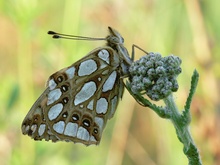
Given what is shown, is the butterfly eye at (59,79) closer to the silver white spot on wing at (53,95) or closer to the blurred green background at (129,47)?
the silver white spot on wing at (53,95)

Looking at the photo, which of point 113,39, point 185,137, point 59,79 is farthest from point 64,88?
point 185,137

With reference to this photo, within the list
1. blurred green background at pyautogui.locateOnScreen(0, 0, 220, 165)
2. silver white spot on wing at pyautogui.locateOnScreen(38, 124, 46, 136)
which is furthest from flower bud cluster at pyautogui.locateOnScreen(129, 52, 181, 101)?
blurred green background at pyautogui.locateOnScreen(0, 0, 220, 165)

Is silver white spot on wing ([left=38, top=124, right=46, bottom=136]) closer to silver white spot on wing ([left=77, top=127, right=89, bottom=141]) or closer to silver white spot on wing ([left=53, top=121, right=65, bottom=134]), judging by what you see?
silver white spot on wing ([left=53, top=121, right=65, bottom=134])

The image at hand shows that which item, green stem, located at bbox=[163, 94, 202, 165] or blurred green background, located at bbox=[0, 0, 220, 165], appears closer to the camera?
green stem, located at bbox=[163, 94, 202, 165]

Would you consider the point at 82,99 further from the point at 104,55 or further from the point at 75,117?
the point at 104,55

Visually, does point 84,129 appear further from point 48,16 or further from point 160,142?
point 48,16

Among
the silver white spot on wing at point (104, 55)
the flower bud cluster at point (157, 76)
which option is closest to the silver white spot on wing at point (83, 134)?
the silver white spot on wing at point (104, 55)
